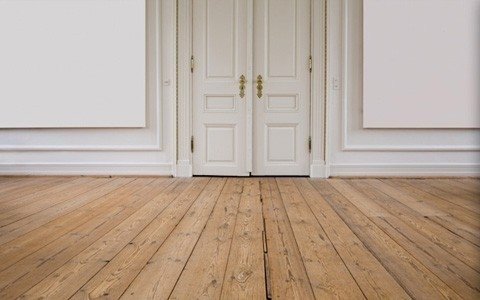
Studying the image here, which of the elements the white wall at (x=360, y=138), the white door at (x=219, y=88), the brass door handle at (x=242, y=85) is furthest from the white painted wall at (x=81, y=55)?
the white wall at (x=360, y=138)

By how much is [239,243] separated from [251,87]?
3.13m

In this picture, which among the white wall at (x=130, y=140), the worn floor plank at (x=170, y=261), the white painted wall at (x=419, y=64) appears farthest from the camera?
the white wall at (x=130, y=140)

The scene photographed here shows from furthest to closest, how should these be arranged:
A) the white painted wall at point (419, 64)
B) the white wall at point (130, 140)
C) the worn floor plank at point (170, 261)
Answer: the white wall at point (130, 140)
the white painted wall at point (419, 64)
the worn floor plank at point (170, 261)

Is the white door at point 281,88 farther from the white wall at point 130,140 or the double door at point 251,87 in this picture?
the white wall at point 130,140

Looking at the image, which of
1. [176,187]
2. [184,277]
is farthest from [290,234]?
[176,187]

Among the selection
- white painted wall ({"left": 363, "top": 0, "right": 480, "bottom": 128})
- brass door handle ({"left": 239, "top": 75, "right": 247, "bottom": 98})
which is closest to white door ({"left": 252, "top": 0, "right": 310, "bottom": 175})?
brass door handle ({"left": 239, "top": 75, "right": 247, "bottom": 98})

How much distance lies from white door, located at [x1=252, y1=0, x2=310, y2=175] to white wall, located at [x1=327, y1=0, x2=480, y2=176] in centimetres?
29

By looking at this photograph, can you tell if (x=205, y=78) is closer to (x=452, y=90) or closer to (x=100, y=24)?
(x=100, y=24)

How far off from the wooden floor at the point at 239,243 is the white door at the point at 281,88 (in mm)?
982

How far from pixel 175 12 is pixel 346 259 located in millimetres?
3916

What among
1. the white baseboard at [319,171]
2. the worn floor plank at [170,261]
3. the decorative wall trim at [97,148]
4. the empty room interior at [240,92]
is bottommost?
the worn floor plank at [170,261]

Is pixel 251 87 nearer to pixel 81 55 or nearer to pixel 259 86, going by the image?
pixel 259 86

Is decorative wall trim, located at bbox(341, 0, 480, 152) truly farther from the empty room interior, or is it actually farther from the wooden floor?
the wooden floor

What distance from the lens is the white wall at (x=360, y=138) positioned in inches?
211
